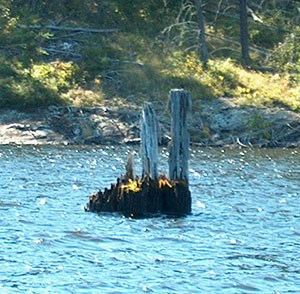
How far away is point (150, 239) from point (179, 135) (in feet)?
11.2

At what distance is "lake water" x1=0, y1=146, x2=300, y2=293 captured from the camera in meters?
19.0

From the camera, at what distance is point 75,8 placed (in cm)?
5641

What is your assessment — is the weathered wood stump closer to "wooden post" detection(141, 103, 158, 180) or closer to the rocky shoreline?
"wooden post" detection(141, 103, 158, 180)

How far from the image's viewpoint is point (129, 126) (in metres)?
45.7

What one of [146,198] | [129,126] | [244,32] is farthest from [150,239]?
[244,32]

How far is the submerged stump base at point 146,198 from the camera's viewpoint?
25.2m

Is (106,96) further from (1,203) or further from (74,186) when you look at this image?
(1,203)

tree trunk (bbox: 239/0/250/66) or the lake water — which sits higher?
tree trunk (bbox: 239/0/250/66)

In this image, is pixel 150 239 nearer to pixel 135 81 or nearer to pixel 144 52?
pixel 135 81

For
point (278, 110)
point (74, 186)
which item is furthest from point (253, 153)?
point (74, 186)

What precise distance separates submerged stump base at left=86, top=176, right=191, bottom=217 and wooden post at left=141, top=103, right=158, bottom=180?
26 centimetres

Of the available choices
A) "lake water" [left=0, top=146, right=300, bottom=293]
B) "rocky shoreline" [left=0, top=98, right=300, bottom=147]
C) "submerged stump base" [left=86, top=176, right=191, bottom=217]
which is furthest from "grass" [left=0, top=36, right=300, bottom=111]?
"submerged stump base" [left=86, top=176, right=191, bottom=217]

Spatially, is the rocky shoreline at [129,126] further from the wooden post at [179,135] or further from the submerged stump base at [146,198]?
the wooden post at [179,135]

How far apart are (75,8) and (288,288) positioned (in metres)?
39.0
